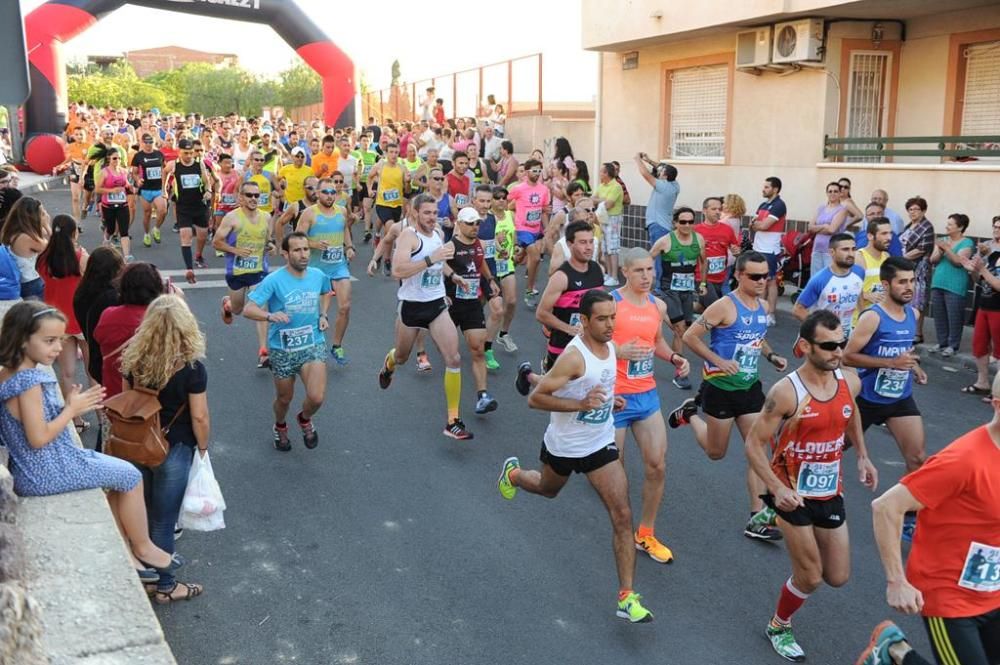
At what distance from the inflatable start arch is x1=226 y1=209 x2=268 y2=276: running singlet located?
17.5 m

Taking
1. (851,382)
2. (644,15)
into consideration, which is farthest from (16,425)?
(644,15)

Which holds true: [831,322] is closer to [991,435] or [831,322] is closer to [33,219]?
[991,435]

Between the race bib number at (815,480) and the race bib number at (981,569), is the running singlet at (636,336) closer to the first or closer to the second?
the race bib number at (815,480)

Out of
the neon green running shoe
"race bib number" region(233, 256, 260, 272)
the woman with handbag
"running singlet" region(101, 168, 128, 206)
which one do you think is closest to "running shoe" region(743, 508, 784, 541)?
the woman with handbag

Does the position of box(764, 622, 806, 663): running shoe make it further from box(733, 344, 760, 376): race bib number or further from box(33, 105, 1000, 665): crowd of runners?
box(733, 344, 760, 376): race bib number

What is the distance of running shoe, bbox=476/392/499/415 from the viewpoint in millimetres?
8547

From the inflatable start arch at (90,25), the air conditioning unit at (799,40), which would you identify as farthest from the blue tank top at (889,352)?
the inflatable start arch at (90,25)

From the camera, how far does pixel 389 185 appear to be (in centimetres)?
1579

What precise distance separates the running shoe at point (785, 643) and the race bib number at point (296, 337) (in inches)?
161

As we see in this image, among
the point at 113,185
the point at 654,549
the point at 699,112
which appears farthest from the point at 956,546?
the point at 699,112

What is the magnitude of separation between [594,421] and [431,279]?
138 inches

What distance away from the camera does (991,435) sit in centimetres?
370

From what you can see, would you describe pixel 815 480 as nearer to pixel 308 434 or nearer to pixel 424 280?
pixel 308 434

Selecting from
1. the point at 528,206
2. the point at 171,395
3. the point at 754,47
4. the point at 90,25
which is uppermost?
the point at 90,25
